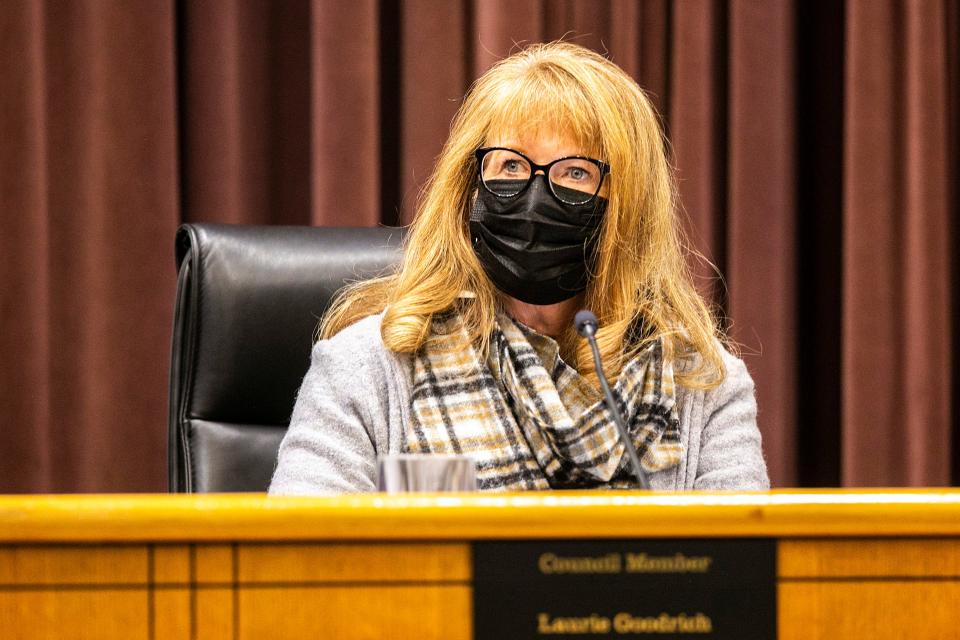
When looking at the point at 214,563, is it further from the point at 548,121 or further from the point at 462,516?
the point at 548,121

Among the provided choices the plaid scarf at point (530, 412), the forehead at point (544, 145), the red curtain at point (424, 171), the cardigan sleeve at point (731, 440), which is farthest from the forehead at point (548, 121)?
the red curtain at point (424, 171)

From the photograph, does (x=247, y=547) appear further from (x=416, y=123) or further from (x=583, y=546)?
(x=416, y=123)

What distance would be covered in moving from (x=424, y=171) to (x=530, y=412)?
788 millimetres

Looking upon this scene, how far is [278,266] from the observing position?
133 cm

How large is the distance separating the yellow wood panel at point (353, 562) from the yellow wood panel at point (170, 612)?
3cm

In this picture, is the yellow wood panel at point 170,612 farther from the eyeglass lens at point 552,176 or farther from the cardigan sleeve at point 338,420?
the eyeglass lens at point 552,176

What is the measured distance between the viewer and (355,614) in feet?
1.98

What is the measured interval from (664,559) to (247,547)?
0.76 feet

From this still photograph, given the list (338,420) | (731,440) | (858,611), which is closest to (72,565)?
(858,611)

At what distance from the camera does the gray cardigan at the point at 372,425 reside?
1163 mm

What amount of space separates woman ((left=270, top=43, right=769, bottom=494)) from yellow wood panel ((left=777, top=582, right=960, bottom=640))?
57cm

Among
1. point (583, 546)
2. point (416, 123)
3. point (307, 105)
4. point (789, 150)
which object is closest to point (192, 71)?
point (307, 105)

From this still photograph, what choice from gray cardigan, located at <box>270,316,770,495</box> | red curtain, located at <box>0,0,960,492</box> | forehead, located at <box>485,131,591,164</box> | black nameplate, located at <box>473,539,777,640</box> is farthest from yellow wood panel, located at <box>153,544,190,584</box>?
red curtain, located at <box>0,0,960,492</box>

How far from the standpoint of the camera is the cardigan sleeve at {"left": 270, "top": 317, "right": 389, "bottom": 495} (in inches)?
45.2
